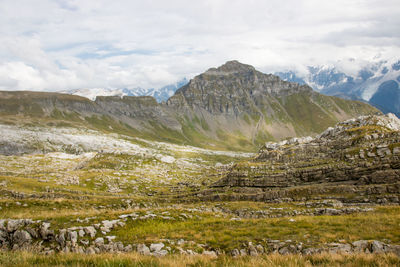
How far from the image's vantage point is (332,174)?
158 feet

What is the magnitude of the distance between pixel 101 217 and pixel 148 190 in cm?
6708

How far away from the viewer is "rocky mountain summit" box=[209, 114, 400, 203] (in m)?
38.3

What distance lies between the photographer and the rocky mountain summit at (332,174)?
3834 cm

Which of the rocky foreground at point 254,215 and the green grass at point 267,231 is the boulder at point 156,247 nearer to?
the rocky foreground at point 254,215

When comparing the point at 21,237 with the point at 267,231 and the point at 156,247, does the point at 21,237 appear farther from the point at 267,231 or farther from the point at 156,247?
the point at 267,231

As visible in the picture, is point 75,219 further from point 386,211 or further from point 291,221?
point 386,211

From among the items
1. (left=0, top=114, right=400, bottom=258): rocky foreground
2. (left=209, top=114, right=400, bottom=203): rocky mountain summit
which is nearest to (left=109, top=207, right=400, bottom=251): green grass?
(left=0, top=114, right=400, bottom=258): rocky foreground

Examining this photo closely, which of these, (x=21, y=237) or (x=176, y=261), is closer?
(x=176, y=261)

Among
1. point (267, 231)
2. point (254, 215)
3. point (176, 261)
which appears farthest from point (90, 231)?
point (254, 215)

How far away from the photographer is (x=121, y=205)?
47406mm

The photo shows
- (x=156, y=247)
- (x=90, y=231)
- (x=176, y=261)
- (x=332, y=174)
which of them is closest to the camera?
(x=176, y=261)

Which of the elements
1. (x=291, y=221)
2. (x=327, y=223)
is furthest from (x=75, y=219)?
(x=327, y=223)

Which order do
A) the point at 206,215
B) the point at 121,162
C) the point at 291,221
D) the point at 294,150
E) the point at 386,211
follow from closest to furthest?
1. the point at 291,221
2. the point at 386,211
3. the point at 206,215
4. the point at 294,150
5. the point at 121,162

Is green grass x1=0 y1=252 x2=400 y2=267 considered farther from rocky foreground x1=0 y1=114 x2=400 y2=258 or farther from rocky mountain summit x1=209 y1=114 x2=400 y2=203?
rocky mountain summit x1=209 y1=114 x2=400 y2=203
